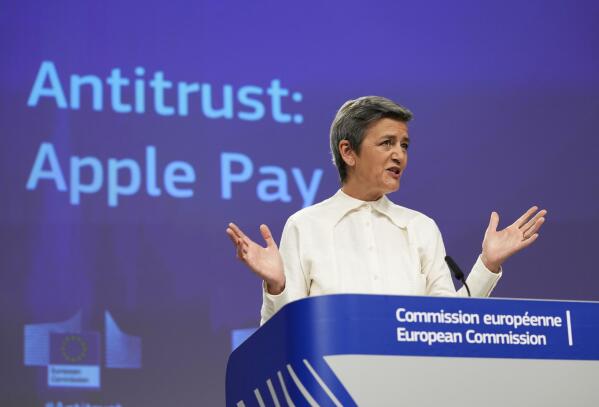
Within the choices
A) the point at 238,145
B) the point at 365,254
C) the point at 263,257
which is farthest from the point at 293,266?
the point at 238,145

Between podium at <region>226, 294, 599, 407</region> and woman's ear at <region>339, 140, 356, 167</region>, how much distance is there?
3.17ft

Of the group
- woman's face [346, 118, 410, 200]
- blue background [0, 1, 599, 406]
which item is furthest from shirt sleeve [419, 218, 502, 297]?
blue background [0, 1, 599, 406]

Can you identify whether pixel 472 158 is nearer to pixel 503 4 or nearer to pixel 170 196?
pixel 503 4

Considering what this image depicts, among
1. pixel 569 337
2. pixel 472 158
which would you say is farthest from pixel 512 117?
pixel 569 337

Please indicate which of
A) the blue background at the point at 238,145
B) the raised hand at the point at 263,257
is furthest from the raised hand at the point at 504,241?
the blue background at the point at 238,145

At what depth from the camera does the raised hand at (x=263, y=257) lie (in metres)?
2.53

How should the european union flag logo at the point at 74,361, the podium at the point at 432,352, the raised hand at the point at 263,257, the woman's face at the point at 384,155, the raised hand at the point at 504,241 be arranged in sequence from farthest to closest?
the european union flag logo at the point at 74,361
the woman's face at the point at 384,155
the raised hand at the point at 504,241
the raised hand at the point at 263,257
the podium at the point at 432,352

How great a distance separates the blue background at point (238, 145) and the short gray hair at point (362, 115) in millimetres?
1718

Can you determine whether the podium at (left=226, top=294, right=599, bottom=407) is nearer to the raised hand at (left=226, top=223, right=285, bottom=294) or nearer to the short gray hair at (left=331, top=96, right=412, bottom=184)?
the raised hand at (left=226, top=223, right=285, bottom=294)

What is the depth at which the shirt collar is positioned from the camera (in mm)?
2982

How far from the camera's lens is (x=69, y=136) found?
4.63m

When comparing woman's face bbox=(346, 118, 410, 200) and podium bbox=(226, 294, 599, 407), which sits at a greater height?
woman's face bbox=(346, 118, 410, 200)

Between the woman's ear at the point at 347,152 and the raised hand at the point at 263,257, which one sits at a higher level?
the woman's ear at the point at 347,152

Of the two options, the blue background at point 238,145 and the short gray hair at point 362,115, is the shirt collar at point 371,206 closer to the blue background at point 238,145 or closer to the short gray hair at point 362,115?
the short gray hair at point 362,115
